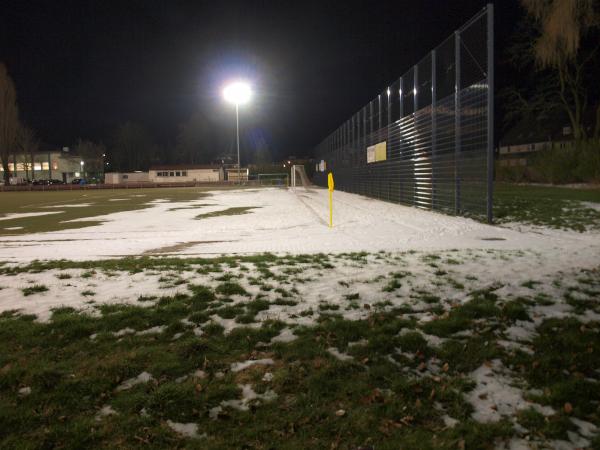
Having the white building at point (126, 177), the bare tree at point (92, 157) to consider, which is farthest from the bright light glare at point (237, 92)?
the bare tree at point (92, 157)

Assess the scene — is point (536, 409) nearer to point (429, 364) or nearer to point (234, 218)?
point (429, 364)

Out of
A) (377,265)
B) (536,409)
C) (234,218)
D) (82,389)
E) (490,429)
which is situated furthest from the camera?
(234,218)

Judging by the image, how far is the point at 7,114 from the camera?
60.4m

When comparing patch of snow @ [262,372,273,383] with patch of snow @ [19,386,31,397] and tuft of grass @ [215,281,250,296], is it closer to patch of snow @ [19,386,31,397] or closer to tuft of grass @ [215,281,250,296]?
patch of snow @ [19,386,31,397]

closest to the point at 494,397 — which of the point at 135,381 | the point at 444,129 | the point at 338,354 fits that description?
the point at 338,354

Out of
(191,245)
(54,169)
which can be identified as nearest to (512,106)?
(191,245)

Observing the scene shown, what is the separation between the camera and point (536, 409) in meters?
2.98

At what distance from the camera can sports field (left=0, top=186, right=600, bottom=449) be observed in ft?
9.29

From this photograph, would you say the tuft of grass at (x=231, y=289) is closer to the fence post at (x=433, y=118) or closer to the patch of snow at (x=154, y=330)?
the patch of snow at (x=154, y=330)

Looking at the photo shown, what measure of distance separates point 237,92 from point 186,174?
37.0m

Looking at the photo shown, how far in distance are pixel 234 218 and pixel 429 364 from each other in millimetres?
12046

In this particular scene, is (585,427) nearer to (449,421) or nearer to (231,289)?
(449,421)

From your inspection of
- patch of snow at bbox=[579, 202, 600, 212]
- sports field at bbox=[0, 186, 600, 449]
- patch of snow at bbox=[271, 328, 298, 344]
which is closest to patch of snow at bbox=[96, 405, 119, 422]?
sports field at bbox=[0, 186, 600, 449]

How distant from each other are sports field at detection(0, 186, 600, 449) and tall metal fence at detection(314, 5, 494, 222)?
5.77 metres
